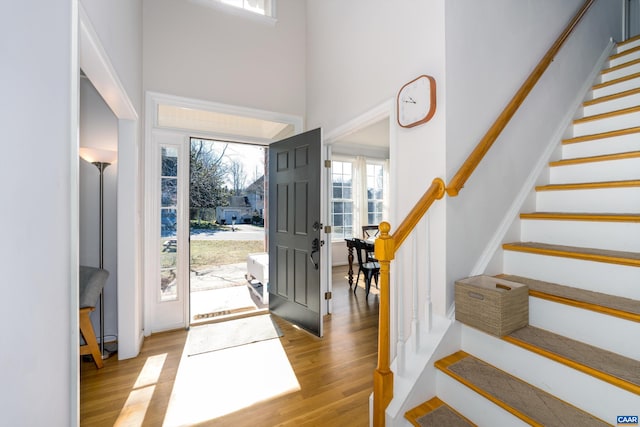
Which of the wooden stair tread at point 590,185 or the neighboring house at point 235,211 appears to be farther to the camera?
the neighboring house at point 235,211

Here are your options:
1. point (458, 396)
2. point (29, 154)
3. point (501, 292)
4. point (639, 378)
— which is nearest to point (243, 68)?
point (29, 154)

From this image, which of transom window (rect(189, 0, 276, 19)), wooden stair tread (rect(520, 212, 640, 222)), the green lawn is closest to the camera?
wooden stair tread (rect(520, 212, 640, 222))

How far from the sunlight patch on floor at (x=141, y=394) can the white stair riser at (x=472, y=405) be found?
190 centimetres

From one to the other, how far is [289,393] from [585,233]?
2285 millimetres

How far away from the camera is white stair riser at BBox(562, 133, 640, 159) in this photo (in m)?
1.92

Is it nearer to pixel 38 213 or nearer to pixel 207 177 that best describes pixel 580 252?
pixel 38 213

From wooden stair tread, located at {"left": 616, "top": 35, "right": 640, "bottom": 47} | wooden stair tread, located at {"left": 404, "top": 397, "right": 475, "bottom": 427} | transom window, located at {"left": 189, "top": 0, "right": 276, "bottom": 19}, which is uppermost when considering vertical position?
transom window, located at {"left": 189, "top": 0, "right": 276, "bottom": 19}

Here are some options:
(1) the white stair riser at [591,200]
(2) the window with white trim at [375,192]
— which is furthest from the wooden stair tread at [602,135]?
(2) the window with white trim at [375,192]

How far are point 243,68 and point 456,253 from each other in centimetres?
318

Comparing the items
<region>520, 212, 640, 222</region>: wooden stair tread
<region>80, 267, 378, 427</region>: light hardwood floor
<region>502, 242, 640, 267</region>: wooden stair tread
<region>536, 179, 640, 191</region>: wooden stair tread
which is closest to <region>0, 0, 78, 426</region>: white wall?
<region>80, 267, 378, 427</region>: light hardwood floor

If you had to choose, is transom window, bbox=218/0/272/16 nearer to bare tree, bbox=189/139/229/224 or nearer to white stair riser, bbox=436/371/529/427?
bare tree, bbox=189/139/229/224

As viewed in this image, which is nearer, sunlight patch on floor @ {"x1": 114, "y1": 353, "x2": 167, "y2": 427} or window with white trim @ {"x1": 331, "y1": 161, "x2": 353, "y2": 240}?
sunlight patch on floor @ {"x1": 114, "y1": 353, "x2": 167, "y2": 427}

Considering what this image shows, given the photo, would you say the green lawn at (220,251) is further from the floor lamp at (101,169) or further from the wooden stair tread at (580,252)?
the wooden stair tread at (580,252)

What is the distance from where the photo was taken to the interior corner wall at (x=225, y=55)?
117 inches
